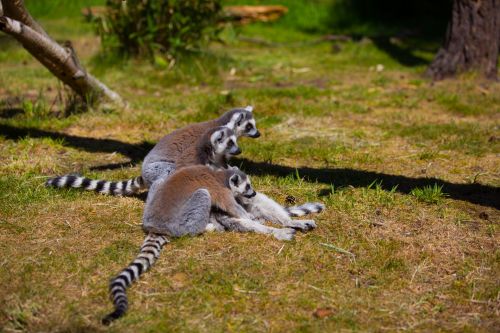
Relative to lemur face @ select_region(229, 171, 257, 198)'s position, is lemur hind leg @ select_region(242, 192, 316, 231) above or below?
below

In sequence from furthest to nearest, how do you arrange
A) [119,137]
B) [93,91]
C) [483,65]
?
[483,65], [93,91], [119,137]

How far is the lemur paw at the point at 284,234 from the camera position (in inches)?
169

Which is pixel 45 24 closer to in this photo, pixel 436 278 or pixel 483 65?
pixel 483 65

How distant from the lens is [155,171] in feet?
16.6

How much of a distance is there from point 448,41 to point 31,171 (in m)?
6.38

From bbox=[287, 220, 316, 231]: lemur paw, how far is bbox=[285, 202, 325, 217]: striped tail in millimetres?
216

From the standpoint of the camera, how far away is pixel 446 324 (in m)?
3.36

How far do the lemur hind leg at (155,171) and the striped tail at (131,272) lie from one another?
0.89 m

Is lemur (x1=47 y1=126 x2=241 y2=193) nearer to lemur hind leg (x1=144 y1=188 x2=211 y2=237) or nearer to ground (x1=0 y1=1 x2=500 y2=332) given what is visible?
ground (x1=0 y1=1 x2=500 y2=332)

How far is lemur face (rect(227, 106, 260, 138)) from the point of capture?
5.74m

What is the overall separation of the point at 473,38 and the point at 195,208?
6364mm

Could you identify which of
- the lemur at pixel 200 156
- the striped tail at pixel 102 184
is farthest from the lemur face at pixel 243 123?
the striped tail at pixel 102 184

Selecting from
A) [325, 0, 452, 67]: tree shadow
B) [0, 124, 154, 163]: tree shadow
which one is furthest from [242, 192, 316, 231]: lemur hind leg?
[325, 0, 452, 67]: tree shadow

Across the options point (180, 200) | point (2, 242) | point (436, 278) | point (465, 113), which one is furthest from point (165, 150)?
point (465, 113)
